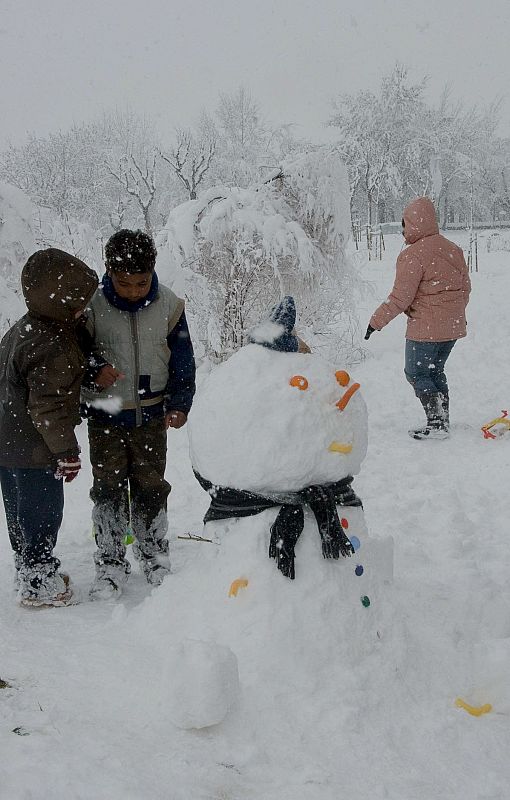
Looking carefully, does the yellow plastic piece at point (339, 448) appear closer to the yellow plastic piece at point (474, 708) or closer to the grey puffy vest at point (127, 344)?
the yellow plastic piece at point (474, 708)

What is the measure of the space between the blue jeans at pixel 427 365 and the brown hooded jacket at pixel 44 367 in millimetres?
3209

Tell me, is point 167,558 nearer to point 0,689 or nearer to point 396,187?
point 0,689

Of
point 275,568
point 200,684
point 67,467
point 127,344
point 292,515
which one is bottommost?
point 200,684

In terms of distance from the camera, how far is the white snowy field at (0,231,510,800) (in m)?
1.54

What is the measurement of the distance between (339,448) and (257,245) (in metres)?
4.92

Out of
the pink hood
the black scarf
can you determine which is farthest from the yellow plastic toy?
the black scarf

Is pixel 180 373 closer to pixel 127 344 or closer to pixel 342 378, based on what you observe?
pixel 127 344

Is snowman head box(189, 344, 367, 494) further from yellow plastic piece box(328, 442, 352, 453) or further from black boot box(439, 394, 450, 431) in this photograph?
black boot box(439, 394, 450, 431)

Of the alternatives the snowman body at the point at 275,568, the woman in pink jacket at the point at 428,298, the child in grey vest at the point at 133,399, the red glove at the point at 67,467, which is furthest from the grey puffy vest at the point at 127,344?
the woman in pink jacket at the point at 428,298

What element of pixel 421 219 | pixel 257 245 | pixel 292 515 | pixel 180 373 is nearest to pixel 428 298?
pixel 421 219

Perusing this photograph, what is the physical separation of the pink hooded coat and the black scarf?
120 inches

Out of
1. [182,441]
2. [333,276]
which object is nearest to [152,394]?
[182,441]

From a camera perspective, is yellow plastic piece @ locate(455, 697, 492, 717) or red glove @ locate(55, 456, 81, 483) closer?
yellow plastic piece @ locate(455, 697, 492, 717)

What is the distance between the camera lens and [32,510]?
8.69 feet
